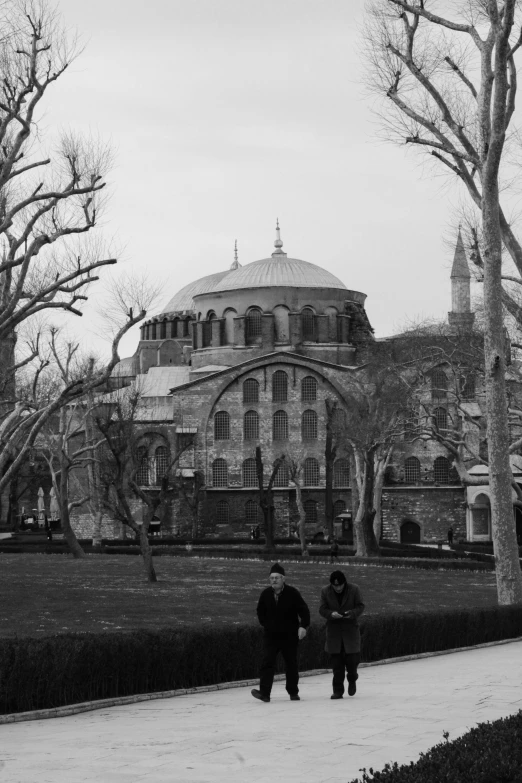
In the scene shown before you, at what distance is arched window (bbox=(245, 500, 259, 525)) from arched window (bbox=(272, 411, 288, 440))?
384 centimetres

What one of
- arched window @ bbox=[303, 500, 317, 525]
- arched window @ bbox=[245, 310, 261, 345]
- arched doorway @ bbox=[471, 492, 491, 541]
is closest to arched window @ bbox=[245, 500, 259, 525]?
arched window @ bbox=[303, 500, 317, 525]

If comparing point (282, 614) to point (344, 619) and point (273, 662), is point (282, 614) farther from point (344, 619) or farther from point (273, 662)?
point (344, 619)

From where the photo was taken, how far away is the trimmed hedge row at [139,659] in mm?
11359

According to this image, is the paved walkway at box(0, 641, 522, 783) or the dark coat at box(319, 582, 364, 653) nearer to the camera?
the paved walkway at box(0, 641, 522, 783)

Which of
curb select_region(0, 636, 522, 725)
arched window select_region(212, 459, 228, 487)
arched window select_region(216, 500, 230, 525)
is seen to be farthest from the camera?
arched window select_region(212, 459, 228, 487)

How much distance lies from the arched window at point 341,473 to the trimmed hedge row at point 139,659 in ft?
178

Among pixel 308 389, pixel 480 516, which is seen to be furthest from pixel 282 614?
pixel 308 389

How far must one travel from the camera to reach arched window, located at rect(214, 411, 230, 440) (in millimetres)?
71562

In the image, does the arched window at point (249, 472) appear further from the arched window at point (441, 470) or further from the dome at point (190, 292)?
the dome at point (190, 292)

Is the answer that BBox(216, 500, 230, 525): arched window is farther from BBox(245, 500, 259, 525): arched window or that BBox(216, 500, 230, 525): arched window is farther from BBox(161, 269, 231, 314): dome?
BBox(161, 269, 231, 314): dome

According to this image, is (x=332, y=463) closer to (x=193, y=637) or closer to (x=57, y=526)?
(x=57, y=526)

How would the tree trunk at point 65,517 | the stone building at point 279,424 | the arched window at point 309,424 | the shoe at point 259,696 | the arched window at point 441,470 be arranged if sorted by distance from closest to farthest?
the shoe at point 259,696, the tree trunk at point 65,517, the stone building at point 279,424, the arched window at point 441,470, the arched window at point 309,424

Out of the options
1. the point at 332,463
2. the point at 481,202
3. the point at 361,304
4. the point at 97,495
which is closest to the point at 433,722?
the point at 481,202

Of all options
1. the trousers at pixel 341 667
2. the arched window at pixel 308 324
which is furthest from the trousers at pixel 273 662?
the arched window at pixel 308 324
